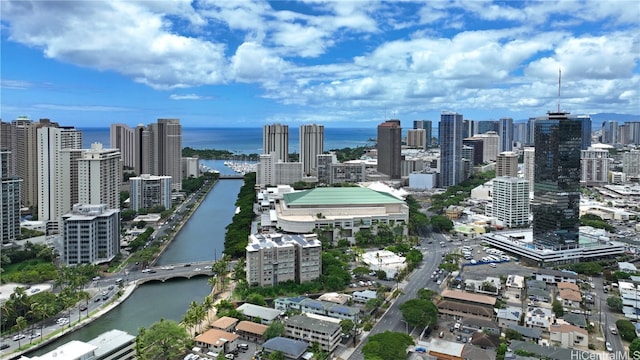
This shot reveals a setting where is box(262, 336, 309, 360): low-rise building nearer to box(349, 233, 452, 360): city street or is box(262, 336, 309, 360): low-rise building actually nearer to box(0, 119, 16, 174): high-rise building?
box(349, 233, 452, 360): city street

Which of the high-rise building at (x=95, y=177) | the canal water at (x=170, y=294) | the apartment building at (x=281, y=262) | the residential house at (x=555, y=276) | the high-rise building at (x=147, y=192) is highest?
the high-rise building at (x=95, y=177)

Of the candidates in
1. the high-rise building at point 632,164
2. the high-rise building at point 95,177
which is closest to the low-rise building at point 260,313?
the high-rise building at point 95,177

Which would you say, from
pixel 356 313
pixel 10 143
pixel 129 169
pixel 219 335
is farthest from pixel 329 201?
pixel 129 169

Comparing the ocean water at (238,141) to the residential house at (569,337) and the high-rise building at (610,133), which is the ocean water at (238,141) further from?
the residential house at (569,337)

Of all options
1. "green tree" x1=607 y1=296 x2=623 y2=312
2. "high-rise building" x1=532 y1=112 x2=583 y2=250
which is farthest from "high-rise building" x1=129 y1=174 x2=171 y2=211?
"green tree" x1=607 y1=296 x2=623 y2=312

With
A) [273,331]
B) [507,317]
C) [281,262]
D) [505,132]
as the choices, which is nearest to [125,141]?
[281,262]

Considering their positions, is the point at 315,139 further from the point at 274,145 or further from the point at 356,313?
the point at 356,313

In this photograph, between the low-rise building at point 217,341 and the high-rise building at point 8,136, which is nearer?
the low-rise building at point 217,341
